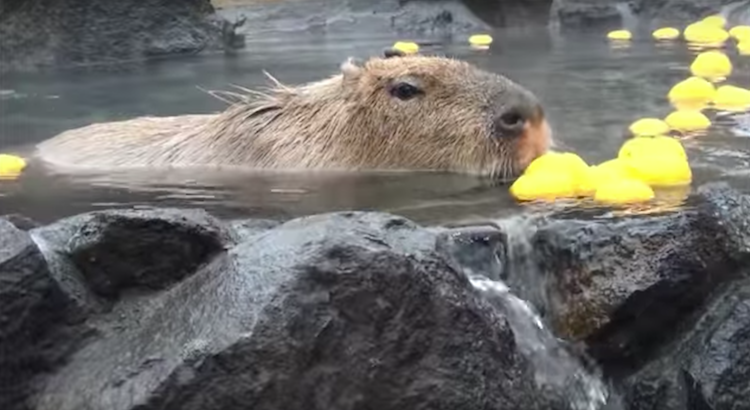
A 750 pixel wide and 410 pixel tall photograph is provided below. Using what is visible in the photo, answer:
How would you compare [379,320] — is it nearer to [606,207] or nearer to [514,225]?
[514,225]

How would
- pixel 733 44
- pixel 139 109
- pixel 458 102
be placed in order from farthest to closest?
pixel 733 44, pixel 139 109, pixel 458 102

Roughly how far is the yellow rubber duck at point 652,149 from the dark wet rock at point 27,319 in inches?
128

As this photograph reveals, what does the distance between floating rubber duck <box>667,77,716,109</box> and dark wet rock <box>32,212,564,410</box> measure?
16.8ft

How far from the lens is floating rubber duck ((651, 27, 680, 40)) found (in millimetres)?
15875

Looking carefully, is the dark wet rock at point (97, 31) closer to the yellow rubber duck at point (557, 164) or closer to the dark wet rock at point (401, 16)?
the dark wet rock at point (401, 16)

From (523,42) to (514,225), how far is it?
10.7m

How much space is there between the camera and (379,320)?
190 inches

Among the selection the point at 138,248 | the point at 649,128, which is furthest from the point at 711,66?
the point at 138,248

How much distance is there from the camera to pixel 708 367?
17.0 feet

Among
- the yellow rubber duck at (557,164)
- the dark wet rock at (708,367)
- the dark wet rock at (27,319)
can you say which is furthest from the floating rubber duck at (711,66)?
the dark wet rock at (27,319)

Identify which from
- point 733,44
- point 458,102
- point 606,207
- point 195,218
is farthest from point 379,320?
point 733,44

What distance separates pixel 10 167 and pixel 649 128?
4.07 m

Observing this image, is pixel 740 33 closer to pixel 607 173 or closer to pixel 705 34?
pixel 705 34

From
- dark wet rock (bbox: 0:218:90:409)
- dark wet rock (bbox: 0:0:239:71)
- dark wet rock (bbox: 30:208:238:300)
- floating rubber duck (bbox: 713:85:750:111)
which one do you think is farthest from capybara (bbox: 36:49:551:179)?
dark wet rock (bbox: 0:0:239:71)
